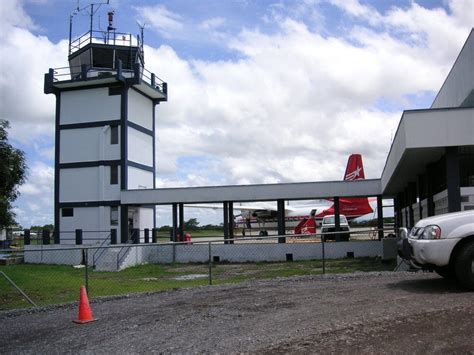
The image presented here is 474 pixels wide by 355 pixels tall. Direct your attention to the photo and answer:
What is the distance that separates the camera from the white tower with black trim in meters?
36.2

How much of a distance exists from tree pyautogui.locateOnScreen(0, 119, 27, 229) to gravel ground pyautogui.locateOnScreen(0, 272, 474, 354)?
6096 millimetres

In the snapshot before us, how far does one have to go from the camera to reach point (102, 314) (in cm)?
1022

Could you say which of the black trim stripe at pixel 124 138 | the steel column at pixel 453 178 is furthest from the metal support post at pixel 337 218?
the steel column at pixel 453 178

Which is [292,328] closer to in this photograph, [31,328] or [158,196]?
[31,328]

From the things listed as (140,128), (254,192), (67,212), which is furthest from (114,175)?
(254,192)

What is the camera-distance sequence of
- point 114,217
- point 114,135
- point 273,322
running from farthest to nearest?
point 114,135 → point 114,217 → point 273,322

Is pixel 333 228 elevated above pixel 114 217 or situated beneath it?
situated beneath

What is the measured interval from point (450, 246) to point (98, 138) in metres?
30.9

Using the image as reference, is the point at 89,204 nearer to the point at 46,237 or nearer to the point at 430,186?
the point at 46,237

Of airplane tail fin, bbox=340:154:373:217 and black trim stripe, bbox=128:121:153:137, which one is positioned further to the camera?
airplane tail fin, bbox=340:154:373:217

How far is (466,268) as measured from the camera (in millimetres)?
9180

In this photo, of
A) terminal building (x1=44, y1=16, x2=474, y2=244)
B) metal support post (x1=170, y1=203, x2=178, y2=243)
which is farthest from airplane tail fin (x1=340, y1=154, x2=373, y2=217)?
metal support post (x1=170, y1=203, x2=178, y2=243)

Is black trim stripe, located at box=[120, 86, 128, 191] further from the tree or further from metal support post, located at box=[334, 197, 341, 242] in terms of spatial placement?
the tree

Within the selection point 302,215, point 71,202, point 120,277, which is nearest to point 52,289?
point 120,277
